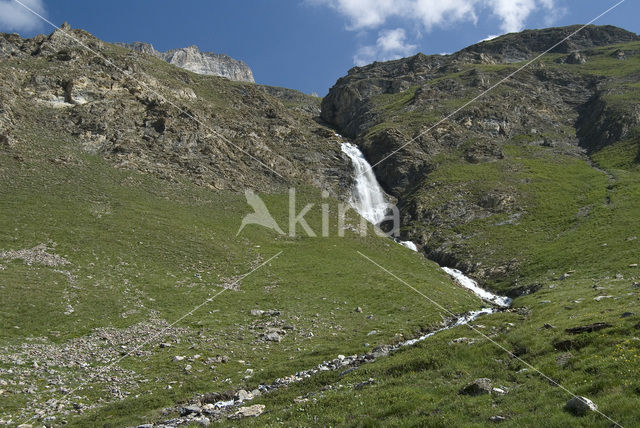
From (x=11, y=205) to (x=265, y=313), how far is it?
33482mm

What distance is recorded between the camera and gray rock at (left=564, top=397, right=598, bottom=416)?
1240 centimetres

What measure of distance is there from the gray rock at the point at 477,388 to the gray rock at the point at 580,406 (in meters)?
3.09

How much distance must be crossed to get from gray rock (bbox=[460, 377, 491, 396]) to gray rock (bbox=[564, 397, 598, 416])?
10.1 ft

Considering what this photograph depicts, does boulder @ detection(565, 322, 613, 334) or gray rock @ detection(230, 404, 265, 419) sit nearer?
gray rock @ detection(230, 404, 265, 419)

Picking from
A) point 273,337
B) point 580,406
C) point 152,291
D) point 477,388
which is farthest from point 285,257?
point 580,406

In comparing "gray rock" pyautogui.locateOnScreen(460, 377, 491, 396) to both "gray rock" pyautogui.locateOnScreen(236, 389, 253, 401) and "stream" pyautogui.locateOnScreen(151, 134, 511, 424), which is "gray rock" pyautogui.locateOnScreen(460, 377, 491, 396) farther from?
"gray rock" pyautogui.locateOnScreen(236, 389, 253, 401)

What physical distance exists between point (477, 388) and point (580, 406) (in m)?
3.85

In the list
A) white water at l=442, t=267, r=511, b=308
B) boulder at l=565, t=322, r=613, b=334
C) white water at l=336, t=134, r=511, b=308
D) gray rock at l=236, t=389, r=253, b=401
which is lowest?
white water at l=442, t=267, r=511, b=308

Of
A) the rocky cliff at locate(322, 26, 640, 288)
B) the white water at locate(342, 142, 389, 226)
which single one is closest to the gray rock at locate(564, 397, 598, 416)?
the rocky cliff at locate(322, 26, 640, 288)

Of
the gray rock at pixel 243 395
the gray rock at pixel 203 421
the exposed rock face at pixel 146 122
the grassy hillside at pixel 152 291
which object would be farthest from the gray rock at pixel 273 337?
the exposed rock face at pixel 146 122

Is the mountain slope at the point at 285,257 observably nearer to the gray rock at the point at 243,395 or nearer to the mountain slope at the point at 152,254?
the mountain slope at the point at 152,254

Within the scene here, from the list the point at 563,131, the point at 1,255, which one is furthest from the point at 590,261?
the point at 563,131

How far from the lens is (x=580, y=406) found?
12586 mm

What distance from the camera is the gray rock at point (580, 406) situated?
12.4 m
